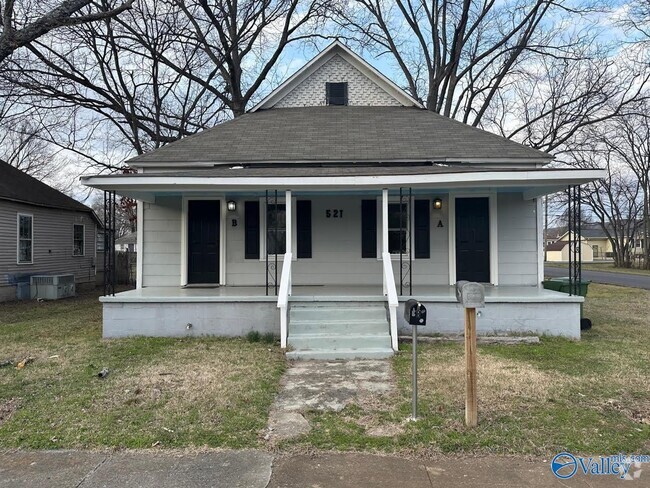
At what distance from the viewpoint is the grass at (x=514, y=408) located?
139 inches

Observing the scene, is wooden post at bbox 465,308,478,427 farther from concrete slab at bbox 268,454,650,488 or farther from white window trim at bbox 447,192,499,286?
white window trim at bbox 447,192,499,286

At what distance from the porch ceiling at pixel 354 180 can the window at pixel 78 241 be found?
1195cm

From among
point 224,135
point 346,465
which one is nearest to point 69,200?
point 224,135

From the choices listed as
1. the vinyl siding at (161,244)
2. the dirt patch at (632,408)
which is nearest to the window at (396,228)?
the vinyl siding at (161,244)

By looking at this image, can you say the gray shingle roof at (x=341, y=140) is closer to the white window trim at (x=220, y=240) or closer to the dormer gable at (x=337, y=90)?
the dormer gable at (x=337, y=90)

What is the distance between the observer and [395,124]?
1131 cm

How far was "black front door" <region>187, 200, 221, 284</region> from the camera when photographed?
9.56m

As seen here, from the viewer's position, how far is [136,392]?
187 inches

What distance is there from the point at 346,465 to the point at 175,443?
141cm

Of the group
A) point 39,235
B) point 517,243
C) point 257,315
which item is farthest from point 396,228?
point 39,235

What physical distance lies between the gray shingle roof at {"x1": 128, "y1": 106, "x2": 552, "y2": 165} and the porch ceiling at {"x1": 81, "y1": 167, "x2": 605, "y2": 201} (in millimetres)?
1728

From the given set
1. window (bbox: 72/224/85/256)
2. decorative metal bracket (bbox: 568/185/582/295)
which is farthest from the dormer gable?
window (bbox: 72/224/85/256)

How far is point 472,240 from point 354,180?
3.39 m

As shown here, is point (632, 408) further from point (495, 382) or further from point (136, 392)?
point (136, 392)
